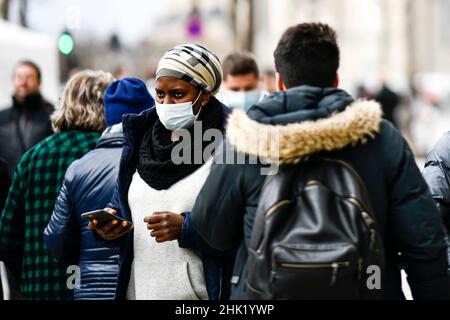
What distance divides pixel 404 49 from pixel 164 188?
5777cm

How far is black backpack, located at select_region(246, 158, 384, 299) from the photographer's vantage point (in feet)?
11.9

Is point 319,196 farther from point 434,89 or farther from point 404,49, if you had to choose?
point 404,49

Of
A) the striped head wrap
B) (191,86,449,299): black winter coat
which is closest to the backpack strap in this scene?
(191,86,449,299): black winter coat

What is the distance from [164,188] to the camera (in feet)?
15.4

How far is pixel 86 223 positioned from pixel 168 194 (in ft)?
2.37

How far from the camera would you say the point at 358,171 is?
3.85 meters

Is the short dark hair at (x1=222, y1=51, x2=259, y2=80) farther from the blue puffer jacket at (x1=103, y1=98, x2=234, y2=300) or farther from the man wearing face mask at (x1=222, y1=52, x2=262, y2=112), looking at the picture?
Answer: the blue puffer jacket at (x1=103, y1=98, x2=234, y2=300)

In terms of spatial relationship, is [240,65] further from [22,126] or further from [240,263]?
[240,263]

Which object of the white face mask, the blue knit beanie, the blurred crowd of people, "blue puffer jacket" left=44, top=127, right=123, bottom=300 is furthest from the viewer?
the blue knit beanie

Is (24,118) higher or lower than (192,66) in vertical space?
lower

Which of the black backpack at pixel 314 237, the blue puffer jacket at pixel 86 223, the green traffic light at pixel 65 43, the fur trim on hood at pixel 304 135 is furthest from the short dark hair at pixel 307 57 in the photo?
the green traffic light at pixel 65 43

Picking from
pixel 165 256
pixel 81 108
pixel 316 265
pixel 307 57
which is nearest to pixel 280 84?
pixel 307 57

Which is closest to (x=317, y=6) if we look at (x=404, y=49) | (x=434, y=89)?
(x=404, y=49)

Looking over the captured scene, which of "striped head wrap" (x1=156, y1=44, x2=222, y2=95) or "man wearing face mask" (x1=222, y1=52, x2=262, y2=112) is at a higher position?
"striped head wrap" (x1=156, y1=44, x2=222, y2=95)
